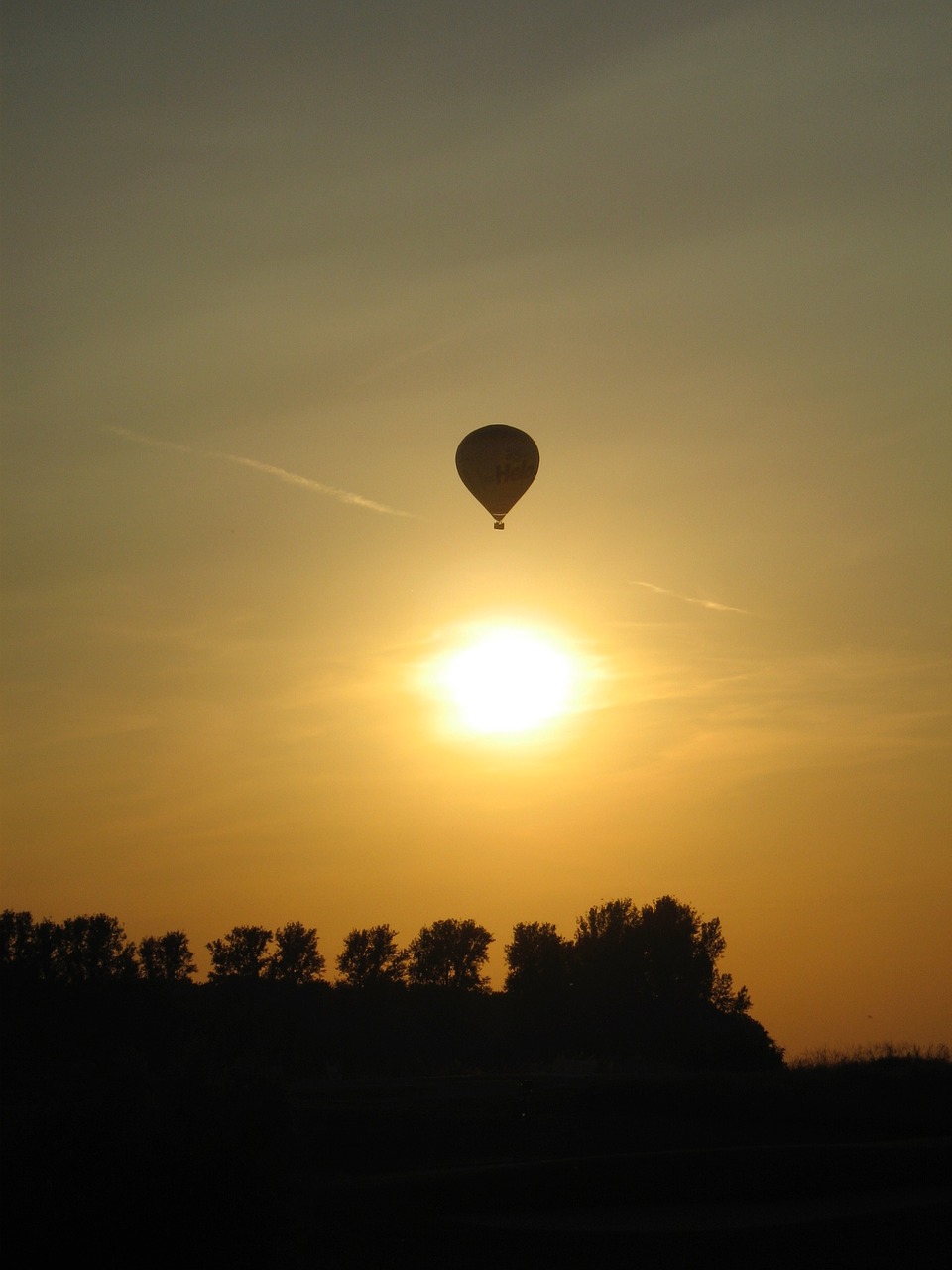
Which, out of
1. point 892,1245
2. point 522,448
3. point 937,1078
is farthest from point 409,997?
point 892,1245

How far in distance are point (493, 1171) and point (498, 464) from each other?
19552 millimetres

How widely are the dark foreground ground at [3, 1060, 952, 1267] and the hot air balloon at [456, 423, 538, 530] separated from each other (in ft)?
60.1

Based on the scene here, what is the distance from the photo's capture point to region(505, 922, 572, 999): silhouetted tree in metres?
114

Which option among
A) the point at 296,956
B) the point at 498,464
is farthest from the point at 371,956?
the point at 498,464

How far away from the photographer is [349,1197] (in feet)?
84.5

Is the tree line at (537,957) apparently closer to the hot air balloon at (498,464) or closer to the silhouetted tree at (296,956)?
the silhouetted tree at (296,956)

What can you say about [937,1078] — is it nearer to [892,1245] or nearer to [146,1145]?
[892,1245]

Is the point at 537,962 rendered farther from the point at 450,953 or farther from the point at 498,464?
the point at 498,464

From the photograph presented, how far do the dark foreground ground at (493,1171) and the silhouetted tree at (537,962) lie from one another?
6473 centimetres

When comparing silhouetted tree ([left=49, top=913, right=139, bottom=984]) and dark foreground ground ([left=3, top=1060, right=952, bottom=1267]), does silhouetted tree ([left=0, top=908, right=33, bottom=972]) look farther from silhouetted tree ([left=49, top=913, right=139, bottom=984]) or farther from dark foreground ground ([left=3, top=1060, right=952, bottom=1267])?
dark foreground ground ([left=3, top=1060, right=952, bottom=1267])

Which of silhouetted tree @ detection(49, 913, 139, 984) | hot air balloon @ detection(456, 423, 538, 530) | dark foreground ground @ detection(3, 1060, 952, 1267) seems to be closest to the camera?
dark foreground ground @ detection(3, 1060, 952, 1267)

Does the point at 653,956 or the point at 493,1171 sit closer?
the point at 493,1171

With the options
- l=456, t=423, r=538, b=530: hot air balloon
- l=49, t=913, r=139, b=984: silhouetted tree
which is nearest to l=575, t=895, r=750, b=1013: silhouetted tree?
l=49, t=913, r=139, b=984: silhouetted tree

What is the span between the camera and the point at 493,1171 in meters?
29.4
